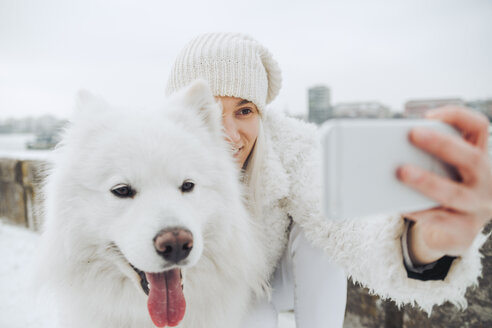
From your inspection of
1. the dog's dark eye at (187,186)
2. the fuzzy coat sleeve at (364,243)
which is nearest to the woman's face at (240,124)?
the fuzzy coat sleeve at (364,243)

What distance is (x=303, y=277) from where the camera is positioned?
72.6 inches

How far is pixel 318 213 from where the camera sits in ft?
5.50

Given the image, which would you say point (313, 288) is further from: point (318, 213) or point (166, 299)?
point (166, 299)

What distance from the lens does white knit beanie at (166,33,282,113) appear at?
2.02 m

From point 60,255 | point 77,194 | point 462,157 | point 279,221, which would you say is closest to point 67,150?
point 77,194

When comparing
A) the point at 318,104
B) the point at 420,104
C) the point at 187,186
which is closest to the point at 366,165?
the point at 420,104

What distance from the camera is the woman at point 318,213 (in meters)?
0.78

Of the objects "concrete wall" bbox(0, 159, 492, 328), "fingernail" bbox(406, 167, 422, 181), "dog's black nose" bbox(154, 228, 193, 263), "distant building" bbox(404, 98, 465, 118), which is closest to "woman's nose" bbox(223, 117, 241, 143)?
"dog's black nose" bbox(154, 228, 193, 263)

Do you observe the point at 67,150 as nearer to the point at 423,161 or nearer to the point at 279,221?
the point at 279,221

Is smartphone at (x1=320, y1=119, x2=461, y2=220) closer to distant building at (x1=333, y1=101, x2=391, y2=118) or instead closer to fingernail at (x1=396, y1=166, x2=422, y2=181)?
fingernail at (x1=396, y1=166, x2=422, y2=181)

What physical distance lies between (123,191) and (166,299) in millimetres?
522

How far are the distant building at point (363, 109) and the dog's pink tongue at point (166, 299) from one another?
105 cm

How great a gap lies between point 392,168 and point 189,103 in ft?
3.83

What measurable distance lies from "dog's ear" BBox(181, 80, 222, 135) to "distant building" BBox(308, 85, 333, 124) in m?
0.59
